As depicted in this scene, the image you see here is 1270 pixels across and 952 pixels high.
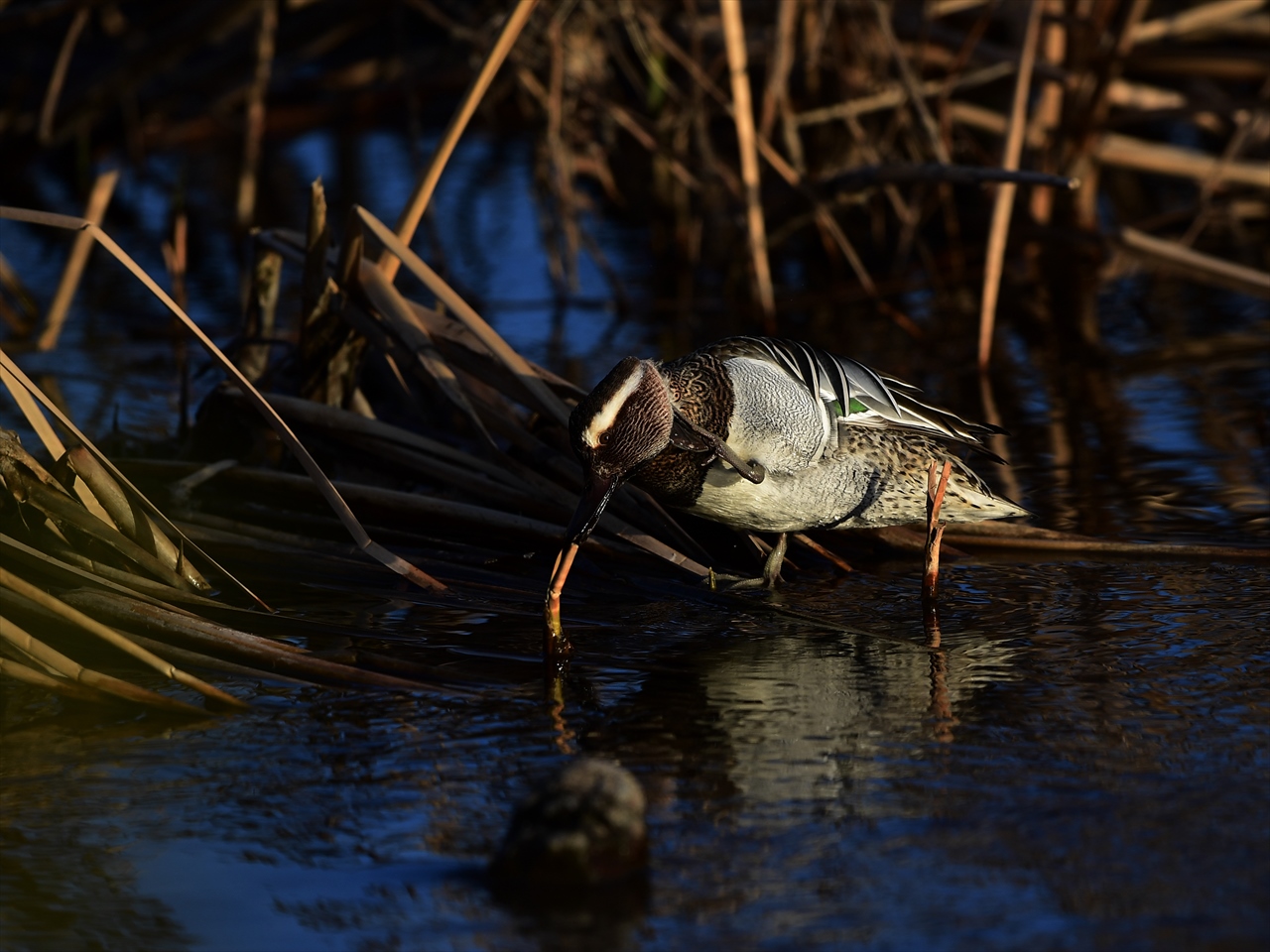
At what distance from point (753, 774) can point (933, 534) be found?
1168 millimetres

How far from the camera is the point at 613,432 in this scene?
3.63 metres

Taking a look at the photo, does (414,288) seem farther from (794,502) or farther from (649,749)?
(649,749)

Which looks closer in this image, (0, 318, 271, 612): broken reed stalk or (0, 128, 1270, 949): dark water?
(0, 128, 1270, 949): dark water

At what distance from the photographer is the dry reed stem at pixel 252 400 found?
3635 mm

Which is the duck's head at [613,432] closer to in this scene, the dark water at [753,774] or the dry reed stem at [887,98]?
the dark water at [753,774]

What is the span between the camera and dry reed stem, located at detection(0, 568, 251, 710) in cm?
314

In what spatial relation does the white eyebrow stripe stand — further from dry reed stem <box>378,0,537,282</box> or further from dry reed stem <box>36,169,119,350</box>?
dry reed stem <box>36,169,119,350</box>

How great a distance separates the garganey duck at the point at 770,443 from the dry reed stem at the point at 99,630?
80 centimetres

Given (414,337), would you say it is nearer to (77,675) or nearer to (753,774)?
(77,675)

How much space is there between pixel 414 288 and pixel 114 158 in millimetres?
4788

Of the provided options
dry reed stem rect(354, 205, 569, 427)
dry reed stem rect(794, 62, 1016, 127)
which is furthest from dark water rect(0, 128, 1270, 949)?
dry reed stem rect(794, 62, 1016, 127)

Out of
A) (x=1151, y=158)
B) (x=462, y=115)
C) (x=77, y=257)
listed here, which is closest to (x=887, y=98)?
(x=1151, y=158)

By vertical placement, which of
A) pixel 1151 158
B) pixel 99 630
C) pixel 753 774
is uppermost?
pixel 1151 158

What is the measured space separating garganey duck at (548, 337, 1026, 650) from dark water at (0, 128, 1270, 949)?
0.76ft
